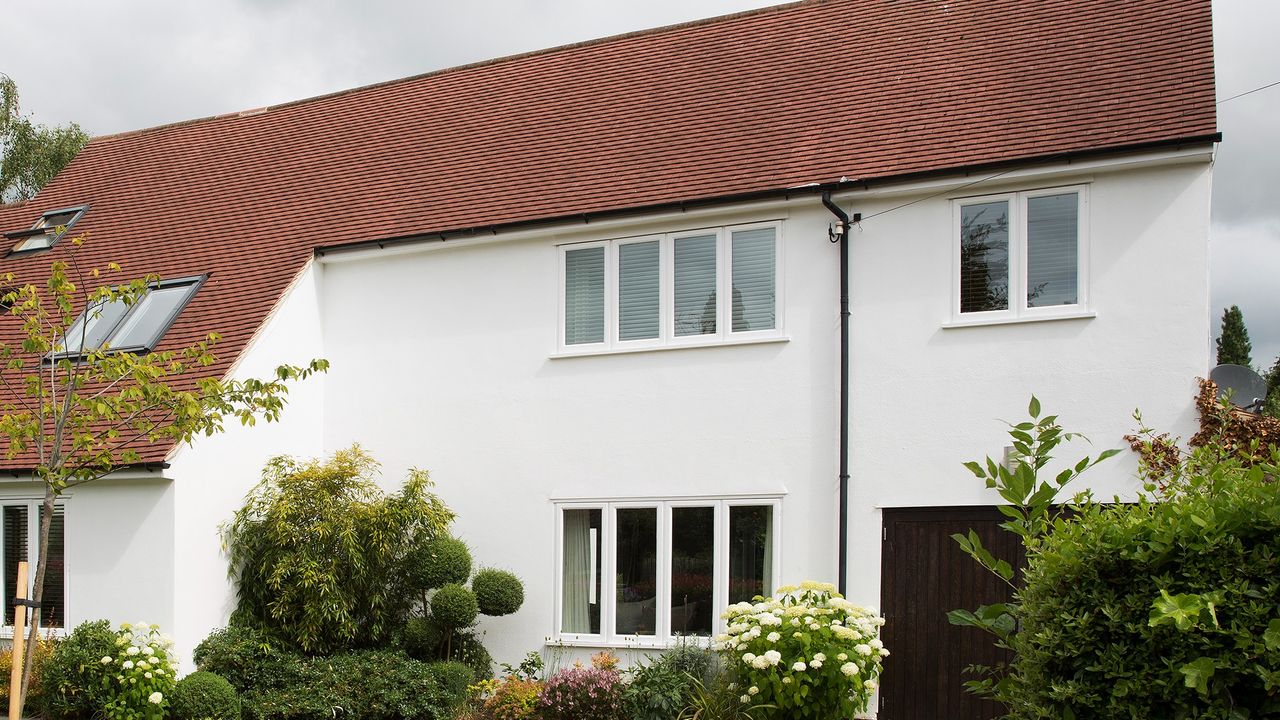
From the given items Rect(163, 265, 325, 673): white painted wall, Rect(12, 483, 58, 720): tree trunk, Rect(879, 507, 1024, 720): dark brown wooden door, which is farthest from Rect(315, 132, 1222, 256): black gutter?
Rect(12, 483, 58, 720): tree trunk

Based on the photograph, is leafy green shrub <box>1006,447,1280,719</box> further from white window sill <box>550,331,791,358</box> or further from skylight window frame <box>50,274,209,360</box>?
skylight window frame <box>50,274,209,360</box>

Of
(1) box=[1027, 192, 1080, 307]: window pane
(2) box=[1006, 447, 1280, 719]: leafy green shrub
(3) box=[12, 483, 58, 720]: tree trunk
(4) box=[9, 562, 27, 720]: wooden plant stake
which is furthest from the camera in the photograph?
(1) box=[1027, 192, 1080, 307]: window pane

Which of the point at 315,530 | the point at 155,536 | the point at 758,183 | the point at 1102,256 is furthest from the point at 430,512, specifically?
the point at 1102,256

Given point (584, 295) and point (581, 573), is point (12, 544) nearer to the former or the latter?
point (581, 573)

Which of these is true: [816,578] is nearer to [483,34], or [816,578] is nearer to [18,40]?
[483,34]

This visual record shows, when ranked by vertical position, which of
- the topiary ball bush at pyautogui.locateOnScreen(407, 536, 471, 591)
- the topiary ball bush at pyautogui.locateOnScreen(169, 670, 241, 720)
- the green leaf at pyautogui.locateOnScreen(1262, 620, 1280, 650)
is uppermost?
the green leaf at pyautogui.locateOnScreen(1262, 620, 1280, 650)

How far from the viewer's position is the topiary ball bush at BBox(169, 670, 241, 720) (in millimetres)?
12500

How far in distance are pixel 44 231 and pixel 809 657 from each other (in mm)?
15379

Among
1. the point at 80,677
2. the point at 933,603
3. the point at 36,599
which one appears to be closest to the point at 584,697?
the point at 933,603

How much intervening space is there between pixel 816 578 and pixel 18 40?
23.7m

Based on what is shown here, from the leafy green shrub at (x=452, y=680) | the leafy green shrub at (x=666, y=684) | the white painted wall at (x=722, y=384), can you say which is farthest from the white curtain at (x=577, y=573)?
the leafy green shrub at (x=666, y=684)

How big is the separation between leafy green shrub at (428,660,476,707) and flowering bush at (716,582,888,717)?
347 centimetres

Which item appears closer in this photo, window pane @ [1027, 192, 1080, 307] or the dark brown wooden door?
the dark brown wooden door

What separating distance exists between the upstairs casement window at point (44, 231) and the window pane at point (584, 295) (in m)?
10.0
